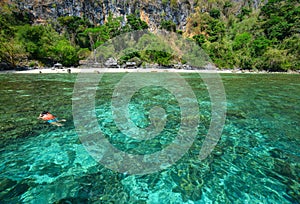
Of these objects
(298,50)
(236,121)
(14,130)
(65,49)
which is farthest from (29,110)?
(298,50)

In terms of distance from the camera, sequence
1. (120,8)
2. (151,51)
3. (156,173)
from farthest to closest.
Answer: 1. (120,8)
2. (151,51)
3. (156,173)

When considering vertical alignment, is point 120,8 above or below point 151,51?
above

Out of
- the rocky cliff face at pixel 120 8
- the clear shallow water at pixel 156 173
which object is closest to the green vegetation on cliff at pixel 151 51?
the rocky cliff face at pixel 120 8

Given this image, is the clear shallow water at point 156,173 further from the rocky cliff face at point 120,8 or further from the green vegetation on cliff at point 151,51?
the rocky cliff face at point 120,8

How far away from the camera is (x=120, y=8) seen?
109 meters

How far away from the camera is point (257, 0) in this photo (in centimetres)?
14225

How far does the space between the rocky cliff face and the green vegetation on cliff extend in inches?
204

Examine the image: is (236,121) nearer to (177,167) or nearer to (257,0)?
(177,167)

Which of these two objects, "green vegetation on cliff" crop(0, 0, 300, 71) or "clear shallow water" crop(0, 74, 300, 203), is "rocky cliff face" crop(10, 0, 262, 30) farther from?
"clear shallow water" crop(0, 74, 300, 203)

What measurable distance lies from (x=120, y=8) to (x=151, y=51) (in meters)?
62.5

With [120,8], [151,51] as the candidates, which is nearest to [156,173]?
[151,51]

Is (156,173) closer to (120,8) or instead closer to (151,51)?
(151,51)

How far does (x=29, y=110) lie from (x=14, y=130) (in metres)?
3.78

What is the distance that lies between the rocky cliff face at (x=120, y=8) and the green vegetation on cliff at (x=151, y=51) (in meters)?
5.17
